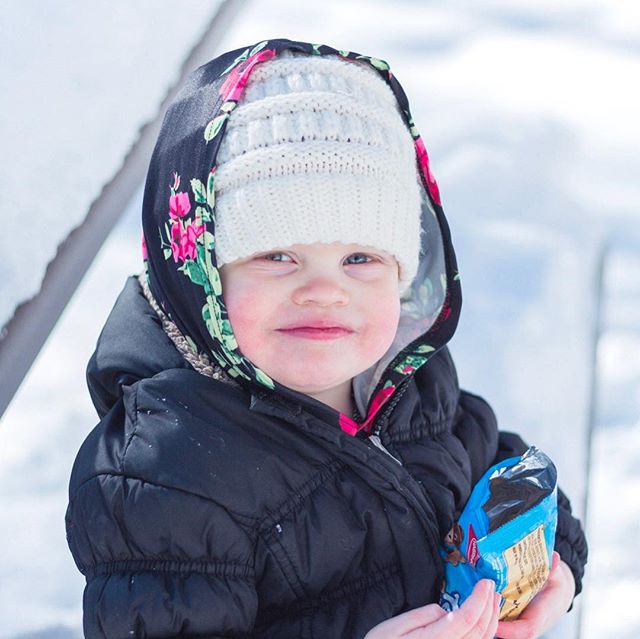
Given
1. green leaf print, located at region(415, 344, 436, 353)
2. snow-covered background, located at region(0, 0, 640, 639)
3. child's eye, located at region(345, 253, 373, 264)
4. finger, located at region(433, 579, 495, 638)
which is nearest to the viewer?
finger, located at region(433, 579, 495, 638)

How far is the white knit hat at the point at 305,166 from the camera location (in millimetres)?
1237

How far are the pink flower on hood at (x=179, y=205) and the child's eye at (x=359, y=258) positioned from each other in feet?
0.62

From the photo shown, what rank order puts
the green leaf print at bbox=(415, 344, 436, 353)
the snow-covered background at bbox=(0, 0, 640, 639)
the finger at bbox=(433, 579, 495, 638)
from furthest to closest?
the snow-covered background at bbox=(0, 0, 640, 639)
the green leaf print at bbox=(415, 344, 436, 353)
the finger at bbox=(433, 579, 495, 638)

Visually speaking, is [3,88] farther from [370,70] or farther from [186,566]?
[186,566]

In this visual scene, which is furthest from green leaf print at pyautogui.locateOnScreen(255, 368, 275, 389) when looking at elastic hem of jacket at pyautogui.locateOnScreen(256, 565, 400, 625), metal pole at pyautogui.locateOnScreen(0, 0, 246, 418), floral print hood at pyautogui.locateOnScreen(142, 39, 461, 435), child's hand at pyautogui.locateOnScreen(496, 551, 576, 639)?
metal pole at pyautogui.locateOnScreen(0, 0, 246, 418)

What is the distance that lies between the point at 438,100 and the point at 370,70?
111 cm

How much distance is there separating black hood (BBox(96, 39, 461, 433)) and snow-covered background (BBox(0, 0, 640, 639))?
318 millimetres

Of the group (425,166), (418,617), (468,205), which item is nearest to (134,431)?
(418,617)

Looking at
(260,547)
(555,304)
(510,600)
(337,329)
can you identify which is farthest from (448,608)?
(555,304)

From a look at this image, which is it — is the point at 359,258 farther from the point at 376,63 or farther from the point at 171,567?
the point at 171,567

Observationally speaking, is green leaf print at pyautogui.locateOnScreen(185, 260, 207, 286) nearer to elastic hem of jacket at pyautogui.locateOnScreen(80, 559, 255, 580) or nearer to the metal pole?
elastic hem of jacket at pyautogui.locateOnScreen(80, 559, 255, 580)

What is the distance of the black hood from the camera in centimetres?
125

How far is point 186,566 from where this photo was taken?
120 cm

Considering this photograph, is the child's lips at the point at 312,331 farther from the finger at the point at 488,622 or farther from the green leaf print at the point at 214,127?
the finger at the point at 488,622
